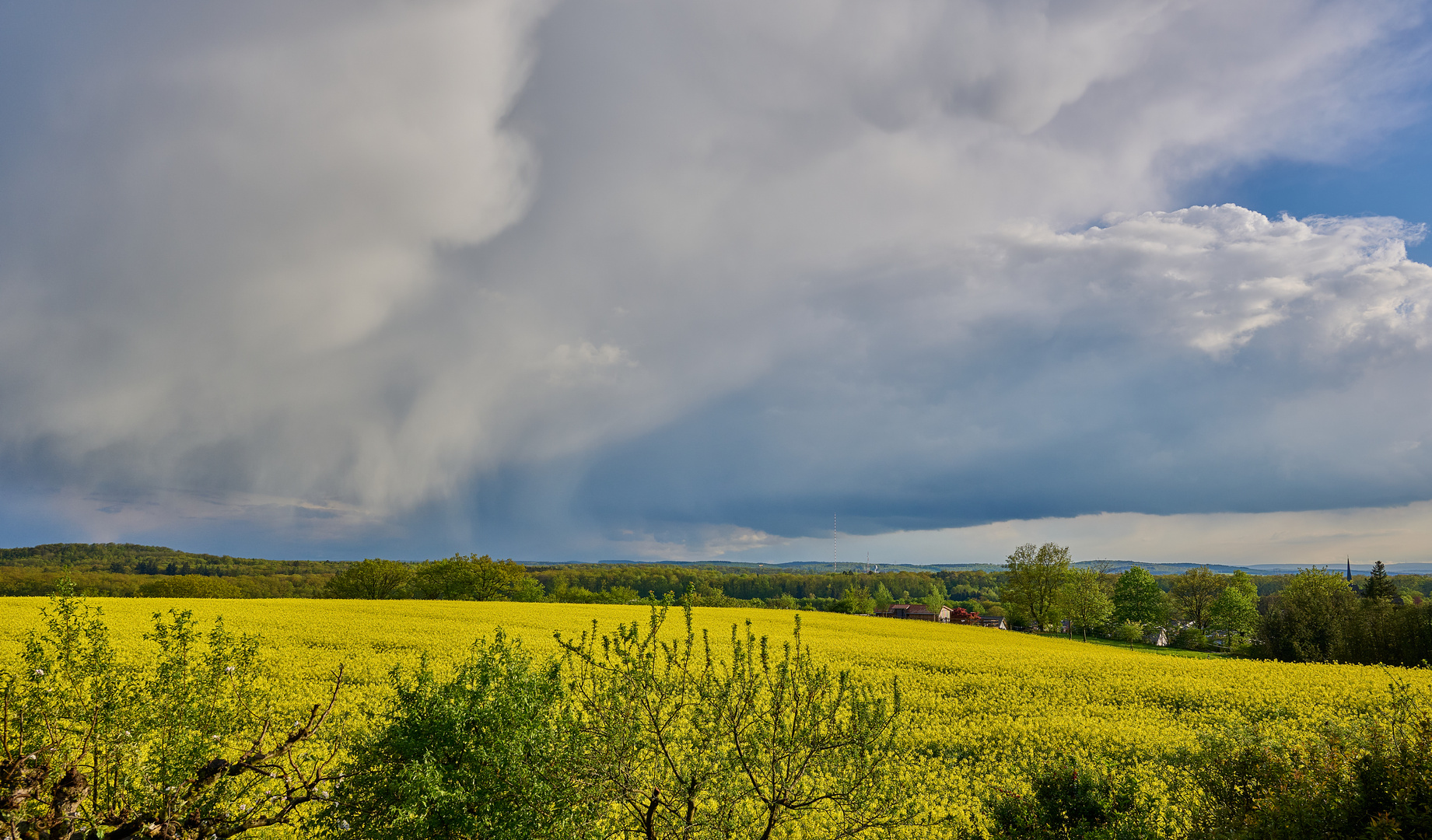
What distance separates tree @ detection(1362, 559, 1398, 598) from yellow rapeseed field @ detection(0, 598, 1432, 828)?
50100 mm

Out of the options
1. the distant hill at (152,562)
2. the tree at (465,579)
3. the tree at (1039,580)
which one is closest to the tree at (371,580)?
the tree at (465,579)

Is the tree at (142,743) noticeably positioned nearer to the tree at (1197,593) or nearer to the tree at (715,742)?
the tree at (715,742)

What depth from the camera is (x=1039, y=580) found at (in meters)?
76.2

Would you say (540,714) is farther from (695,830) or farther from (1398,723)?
(1398,723)

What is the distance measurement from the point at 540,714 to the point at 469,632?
27.0 meters

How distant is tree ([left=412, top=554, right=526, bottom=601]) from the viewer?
7112 centimetres

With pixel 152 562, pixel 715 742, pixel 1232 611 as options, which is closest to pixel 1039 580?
pixel 1232 611

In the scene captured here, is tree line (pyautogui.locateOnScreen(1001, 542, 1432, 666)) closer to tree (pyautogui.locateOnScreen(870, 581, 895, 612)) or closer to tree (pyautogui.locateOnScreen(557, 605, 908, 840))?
tree (pyautogui.locateOnScreen(870, 581, 895, 612))

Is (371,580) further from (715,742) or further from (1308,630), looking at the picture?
(1308,630)

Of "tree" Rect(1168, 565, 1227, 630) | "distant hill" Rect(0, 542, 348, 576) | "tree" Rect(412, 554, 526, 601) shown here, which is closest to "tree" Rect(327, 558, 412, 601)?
"tree" Rect(412, 554, 526, 601)

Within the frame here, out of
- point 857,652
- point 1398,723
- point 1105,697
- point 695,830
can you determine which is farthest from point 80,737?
point 857,652

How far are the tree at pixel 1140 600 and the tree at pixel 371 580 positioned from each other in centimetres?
9109

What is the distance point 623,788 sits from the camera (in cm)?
511

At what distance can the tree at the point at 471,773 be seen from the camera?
16.7 feet
